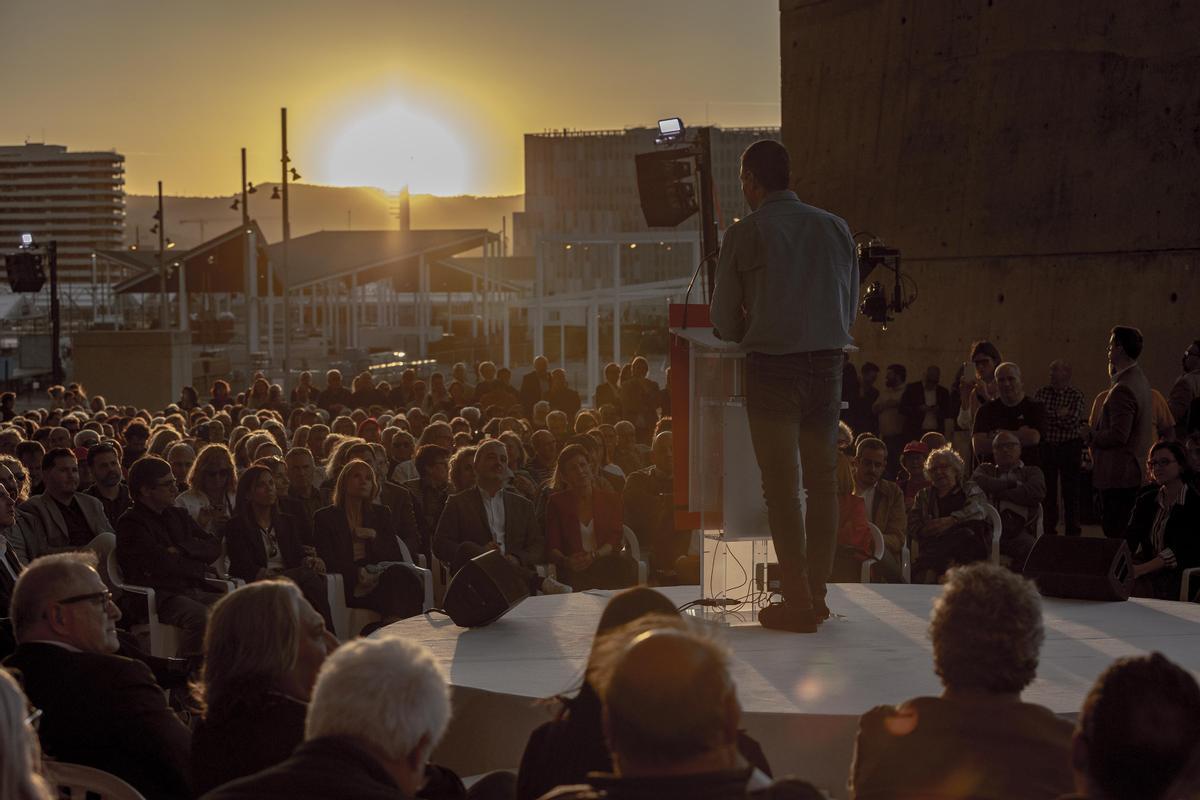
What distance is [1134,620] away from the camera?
5645 millimetres

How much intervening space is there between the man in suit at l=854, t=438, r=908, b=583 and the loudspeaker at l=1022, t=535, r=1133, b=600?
1.66 meters

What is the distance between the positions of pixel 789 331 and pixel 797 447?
1.43 feet

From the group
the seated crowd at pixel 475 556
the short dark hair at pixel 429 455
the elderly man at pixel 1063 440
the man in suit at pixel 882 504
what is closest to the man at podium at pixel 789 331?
the seated crowd at pixel 475 556

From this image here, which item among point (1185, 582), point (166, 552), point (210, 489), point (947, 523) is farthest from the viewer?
point (210, 489)

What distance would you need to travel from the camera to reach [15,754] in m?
2.31

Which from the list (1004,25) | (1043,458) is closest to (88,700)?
(1043,458)

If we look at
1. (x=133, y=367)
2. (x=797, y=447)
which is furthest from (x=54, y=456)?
(x=133, y=367)

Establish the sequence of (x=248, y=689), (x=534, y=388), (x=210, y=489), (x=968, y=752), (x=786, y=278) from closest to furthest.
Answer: (x=968, y=752) < (x=248, y=689) < (x=786, y=278) < (x=210, y=489) < (x=534, y=388)

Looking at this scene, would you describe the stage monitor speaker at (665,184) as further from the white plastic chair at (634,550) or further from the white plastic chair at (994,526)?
the white plastic chair at (994,526)

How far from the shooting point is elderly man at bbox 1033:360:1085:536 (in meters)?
10.2

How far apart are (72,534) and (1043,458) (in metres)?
6.64

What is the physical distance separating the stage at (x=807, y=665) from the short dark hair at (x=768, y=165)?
5.30 ft

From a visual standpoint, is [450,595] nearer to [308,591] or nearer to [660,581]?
[308,591]

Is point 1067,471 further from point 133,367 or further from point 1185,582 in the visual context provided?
point 133,367
